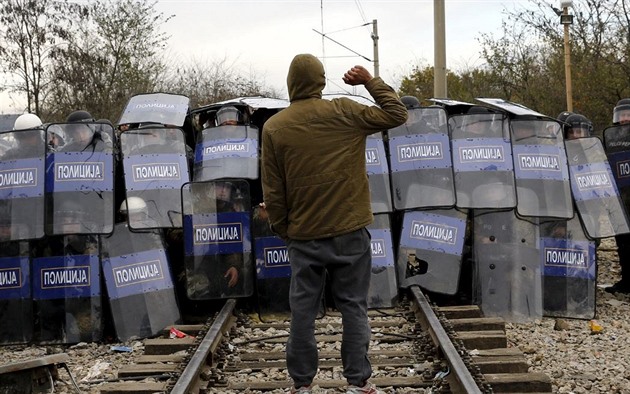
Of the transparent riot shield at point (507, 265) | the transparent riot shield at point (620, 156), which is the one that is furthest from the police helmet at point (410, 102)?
the transparent riot shield at point (620, 156)

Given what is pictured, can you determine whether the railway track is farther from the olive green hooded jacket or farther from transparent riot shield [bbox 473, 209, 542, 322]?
the olive green hooded jacket

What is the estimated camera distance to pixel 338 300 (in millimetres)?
5234

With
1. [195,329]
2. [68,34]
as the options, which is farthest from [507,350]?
[68,34]

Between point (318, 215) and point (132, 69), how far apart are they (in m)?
23.4

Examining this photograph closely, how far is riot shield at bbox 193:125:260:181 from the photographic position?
907cm

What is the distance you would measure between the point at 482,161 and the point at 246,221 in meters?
2.67

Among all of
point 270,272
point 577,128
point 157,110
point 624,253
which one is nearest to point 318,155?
point 270,272

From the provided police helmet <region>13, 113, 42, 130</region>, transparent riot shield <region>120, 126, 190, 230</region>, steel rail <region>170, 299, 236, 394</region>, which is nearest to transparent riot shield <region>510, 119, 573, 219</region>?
steel rail <region>170, 299, 236, 394</region>

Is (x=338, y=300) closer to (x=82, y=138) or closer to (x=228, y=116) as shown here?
(x=82, y=138)

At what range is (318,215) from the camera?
504cm

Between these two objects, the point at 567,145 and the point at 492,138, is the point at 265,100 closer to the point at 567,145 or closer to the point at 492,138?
the point at 492,138

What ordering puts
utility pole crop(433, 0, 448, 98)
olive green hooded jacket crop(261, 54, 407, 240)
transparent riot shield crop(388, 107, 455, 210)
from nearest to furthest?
olive green hooded jacket crop(261, 54, 407, 240) → transparent riot shield crop(388, 107, 455, 210) → utility pole crop(433, 0, 448, 98)

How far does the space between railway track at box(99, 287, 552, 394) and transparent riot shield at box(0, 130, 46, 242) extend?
70.0 inches

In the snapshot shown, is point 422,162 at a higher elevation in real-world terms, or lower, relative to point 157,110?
lower
